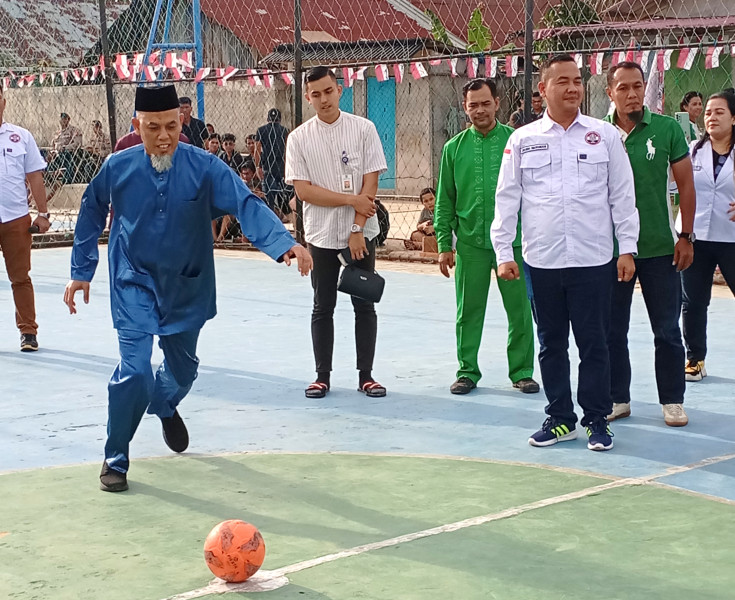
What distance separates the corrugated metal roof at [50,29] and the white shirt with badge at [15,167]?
20876mm

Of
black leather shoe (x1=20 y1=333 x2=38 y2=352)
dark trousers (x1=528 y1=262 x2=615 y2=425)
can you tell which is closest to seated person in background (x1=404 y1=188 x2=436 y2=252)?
black leather shoe (x1=20 y1=333 x2=38 y2=352)

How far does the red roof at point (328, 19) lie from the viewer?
26.1m

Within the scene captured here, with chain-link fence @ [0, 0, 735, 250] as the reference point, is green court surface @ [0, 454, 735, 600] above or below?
below

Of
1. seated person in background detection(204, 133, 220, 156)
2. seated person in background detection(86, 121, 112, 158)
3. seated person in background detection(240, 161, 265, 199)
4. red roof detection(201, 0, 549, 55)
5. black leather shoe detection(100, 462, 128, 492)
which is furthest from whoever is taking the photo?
red roof detection(201, 0, 549, 55)

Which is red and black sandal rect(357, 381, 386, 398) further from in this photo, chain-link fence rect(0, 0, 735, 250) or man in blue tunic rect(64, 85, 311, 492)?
chain-link fence rect(0, 0, 735, 250)

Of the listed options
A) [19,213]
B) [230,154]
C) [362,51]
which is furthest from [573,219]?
[362,51]

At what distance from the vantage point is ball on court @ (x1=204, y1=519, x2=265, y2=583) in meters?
4.16

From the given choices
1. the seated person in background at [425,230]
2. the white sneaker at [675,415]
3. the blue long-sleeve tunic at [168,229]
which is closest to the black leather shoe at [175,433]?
the blue long-sleeve tunic at [168,229]

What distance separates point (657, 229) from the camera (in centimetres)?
638

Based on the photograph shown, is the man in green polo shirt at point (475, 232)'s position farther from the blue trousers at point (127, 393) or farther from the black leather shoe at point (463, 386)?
the blue trousers at point (127, 393)

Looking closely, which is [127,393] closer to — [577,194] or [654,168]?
[577,194]

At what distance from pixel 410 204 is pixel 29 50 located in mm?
13227

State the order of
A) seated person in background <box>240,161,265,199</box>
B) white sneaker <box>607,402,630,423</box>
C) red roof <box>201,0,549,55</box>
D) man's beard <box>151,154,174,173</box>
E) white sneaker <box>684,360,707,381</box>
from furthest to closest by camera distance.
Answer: red roof <box>201,0,549,55</box> → seated person in background <box>240,161,265,199</box> → white sneaker <box>684,360,707,381</box> → white sneaker <box>607,402,630,423</box> → man's beard <box>151,154,174,173</box>

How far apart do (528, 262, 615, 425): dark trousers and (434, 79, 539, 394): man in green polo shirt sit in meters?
1.19
